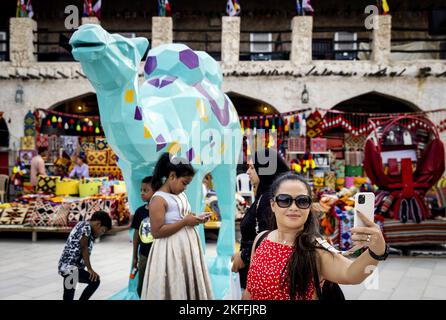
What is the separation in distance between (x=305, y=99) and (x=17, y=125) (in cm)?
853

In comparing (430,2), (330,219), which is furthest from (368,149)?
(430,2)

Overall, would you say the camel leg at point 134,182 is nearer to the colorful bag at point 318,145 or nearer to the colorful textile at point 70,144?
the colorful bag at point 318,145

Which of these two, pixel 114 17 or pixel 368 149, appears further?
pixel 114 17

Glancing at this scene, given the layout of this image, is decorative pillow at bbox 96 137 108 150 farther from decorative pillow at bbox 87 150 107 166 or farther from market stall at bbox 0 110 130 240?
decorative pillow at bbox 87 150 107 166

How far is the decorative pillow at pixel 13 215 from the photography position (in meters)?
7.17

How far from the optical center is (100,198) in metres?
7.65

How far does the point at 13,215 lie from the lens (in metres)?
7.25

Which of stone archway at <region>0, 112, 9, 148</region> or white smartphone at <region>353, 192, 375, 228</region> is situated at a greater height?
stone archway at <region>0, 112, 9, 148</region>

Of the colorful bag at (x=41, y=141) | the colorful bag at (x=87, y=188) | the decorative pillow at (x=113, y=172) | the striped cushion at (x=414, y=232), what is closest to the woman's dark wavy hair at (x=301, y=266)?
the striped cushion at (x=414, y=232)

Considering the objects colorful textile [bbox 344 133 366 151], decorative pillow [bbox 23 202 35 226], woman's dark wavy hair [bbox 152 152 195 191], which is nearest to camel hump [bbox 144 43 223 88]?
woman's dark wavy hair [bbox 152 152 195 191]

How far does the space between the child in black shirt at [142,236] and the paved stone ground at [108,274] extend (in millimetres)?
1052

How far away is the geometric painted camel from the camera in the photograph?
310cm

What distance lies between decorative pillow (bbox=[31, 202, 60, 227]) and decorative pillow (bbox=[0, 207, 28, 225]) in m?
0.25
